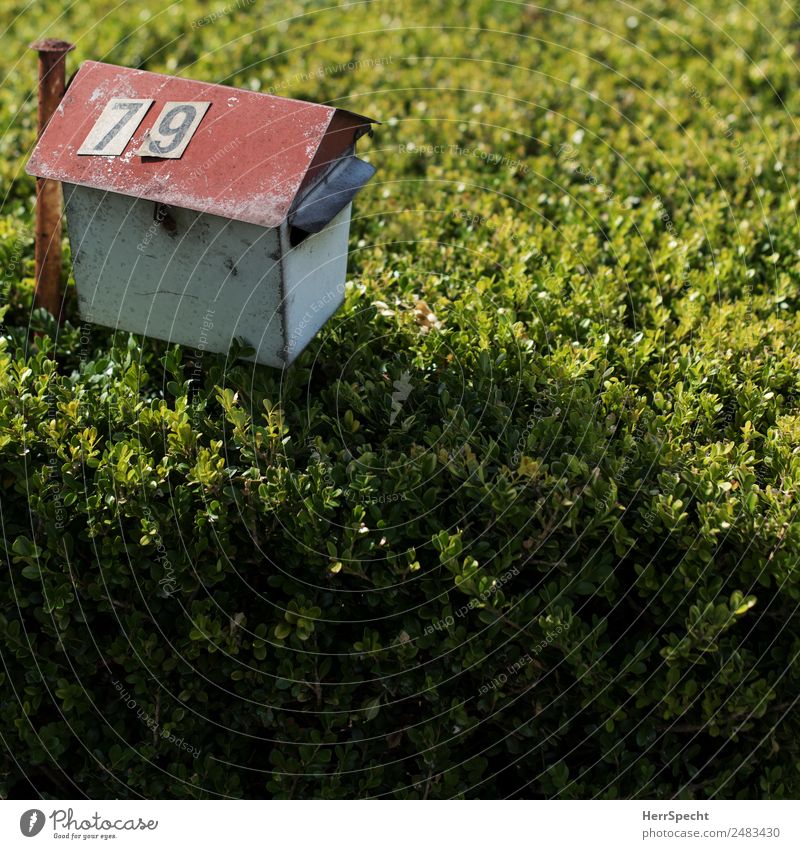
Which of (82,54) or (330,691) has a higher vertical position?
(82,54)

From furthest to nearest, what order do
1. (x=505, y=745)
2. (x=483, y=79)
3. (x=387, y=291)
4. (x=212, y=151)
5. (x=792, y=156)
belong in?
(x=483, y=79) < (x=792, y=156) < (x=387, y=291) < (x=505, y=745) < (x=212, y=151)

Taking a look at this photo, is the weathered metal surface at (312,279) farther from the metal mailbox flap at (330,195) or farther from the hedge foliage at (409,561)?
the hedge foliage at (409,561)

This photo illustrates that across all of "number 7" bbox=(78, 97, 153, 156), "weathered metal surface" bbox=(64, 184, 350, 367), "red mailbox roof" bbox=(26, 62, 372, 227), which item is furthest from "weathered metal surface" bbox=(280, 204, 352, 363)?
"number 7" bbox=(78, 97, 153, 156)

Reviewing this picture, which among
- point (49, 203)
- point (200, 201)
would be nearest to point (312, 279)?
point (200, 201)

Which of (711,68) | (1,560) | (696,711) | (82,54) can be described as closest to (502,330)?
(696,711)

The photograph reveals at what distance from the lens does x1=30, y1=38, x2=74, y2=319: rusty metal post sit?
3.84 m

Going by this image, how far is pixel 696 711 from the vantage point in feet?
11.3

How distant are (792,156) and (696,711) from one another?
3.66 meters

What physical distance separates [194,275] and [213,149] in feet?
1.38

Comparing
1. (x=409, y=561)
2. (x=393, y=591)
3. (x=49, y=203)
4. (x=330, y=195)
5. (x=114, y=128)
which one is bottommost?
(x=393, y=591)

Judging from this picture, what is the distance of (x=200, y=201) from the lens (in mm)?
3246

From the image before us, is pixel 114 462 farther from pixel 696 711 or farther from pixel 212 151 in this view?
pixel 696 711

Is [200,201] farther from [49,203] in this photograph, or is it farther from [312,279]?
[49,203]

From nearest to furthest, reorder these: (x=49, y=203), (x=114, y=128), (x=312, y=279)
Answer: (x=114, y=128) < (x=312, y=279) < (x=49, y=203)
